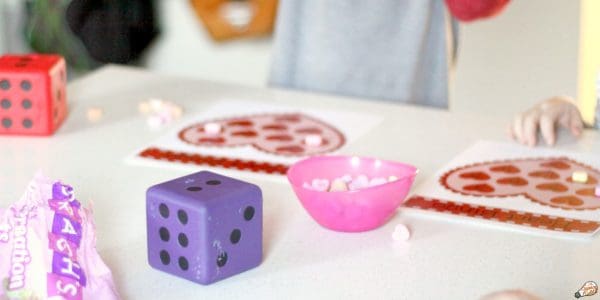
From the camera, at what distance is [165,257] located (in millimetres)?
958

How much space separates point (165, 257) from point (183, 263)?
22mm

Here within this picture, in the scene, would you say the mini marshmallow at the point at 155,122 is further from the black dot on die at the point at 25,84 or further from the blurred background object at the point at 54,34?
the blurred background object at the point at 54,34

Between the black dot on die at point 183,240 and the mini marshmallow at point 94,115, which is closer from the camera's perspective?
the black dot on die at point 183,240

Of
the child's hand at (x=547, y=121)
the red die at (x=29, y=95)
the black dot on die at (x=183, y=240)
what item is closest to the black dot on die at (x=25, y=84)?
the red die at (x=29, y=95)

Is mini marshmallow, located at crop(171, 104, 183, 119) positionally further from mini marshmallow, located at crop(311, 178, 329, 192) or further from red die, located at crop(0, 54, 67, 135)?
mini marshmallow, located at crop(311, 178, 329, 192)

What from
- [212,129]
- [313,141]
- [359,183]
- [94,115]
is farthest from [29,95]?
[359,183]

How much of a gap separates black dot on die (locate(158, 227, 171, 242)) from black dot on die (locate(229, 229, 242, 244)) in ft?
0.18

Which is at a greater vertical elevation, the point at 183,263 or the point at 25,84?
the point at 25,84

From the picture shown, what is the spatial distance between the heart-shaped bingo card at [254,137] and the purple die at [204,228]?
258 mm

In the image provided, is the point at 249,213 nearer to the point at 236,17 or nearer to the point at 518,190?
the point at 518,190

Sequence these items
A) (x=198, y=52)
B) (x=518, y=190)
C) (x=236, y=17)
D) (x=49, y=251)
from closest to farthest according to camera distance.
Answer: (x=49, y=251) < (x=518, y=190) < (x=236, y=17) < (x=198, y=52)

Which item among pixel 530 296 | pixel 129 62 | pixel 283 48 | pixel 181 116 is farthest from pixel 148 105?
pixel 129 62

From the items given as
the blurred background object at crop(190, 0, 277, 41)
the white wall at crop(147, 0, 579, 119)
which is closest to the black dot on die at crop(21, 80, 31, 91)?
the white wall at crop(147, 0, 579, 119)

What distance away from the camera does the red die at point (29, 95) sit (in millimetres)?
1312
